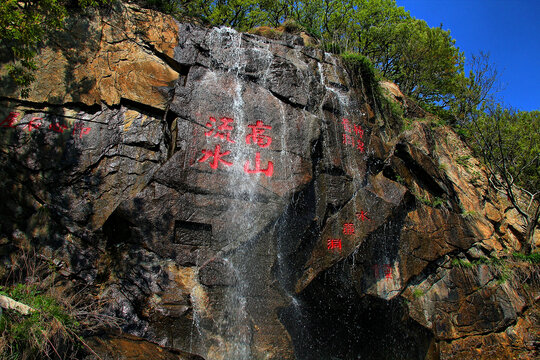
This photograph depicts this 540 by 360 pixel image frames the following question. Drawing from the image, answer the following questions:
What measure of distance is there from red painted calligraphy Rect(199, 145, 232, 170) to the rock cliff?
0.09 feet

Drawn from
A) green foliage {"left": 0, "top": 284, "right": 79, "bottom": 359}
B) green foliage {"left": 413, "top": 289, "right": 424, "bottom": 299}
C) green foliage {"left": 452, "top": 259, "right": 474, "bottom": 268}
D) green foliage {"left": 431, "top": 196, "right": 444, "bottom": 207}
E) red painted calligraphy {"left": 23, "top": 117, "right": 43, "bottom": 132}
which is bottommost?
green foliage {"left": 0, "top": 284, "right": 79, "bottom": 359}

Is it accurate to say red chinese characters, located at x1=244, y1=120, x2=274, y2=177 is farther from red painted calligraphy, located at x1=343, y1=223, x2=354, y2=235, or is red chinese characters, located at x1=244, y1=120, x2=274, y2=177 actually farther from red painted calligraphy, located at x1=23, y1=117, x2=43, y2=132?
red painted calligraphy, located at x1=23, y1=117, x2=43, y2=132

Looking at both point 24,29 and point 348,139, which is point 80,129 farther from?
point 348,139

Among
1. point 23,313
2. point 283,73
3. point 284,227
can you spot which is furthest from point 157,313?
point 283,73

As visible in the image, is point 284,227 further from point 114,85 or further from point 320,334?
point 114,85

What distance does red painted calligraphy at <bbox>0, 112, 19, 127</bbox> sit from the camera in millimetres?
6770

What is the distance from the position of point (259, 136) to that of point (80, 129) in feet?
11.8

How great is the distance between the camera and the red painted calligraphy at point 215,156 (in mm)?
6645

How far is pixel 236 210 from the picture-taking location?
6504 mm

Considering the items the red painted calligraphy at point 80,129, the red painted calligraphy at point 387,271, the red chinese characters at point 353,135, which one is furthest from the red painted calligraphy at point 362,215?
the red painted calligraphy at point 80,129

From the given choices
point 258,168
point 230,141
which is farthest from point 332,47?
point 258,168

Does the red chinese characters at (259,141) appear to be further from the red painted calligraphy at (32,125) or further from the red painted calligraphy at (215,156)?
the red painted calligraphy at (32,125)

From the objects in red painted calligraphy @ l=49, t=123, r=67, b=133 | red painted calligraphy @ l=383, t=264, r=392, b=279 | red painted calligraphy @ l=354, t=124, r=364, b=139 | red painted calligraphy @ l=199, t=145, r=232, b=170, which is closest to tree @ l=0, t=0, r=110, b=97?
red painted calligraphy @ l=49, t=123, r=67, b=133

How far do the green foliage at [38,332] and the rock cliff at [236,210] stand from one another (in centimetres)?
40
